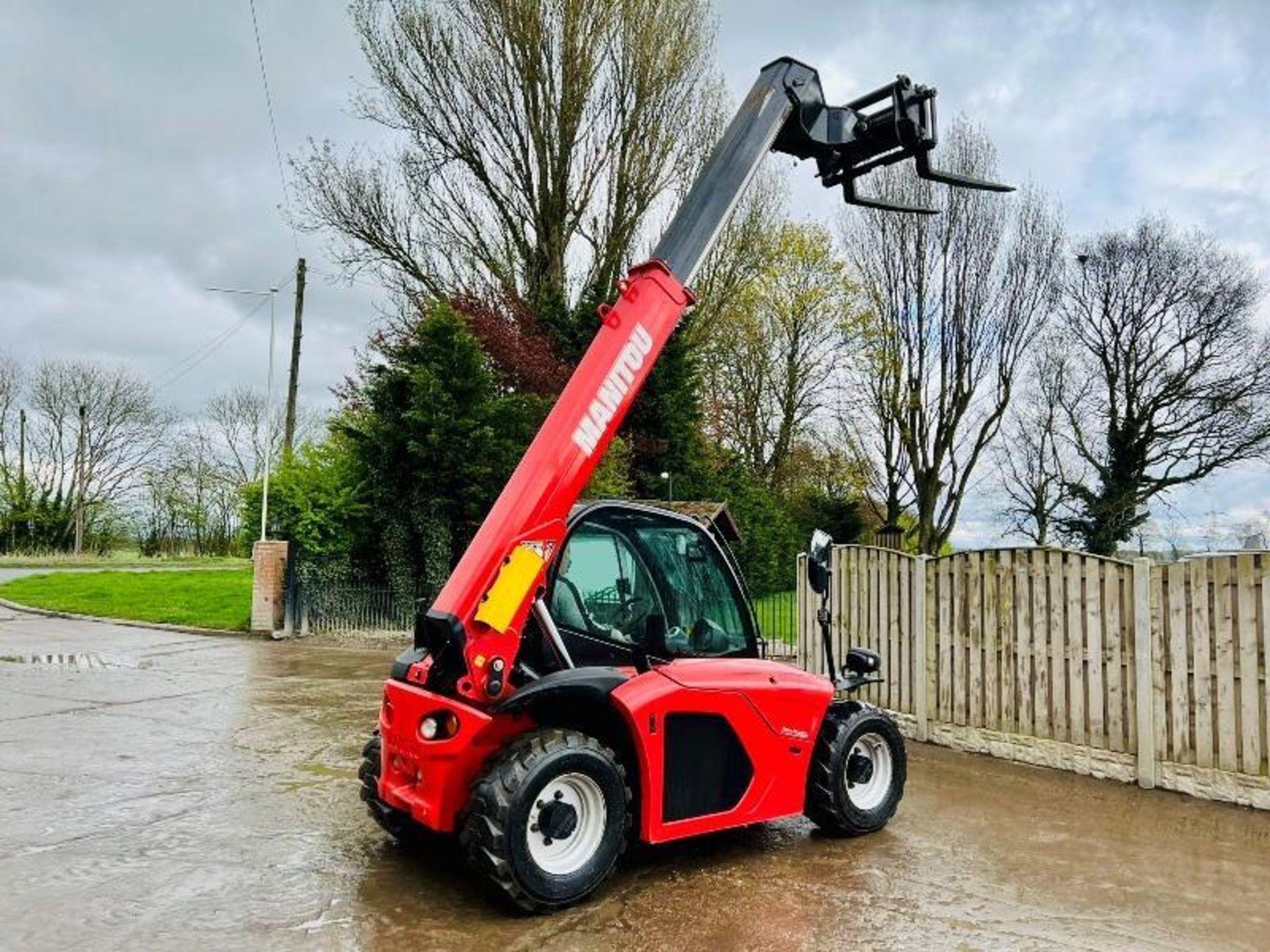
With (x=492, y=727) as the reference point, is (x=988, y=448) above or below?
above

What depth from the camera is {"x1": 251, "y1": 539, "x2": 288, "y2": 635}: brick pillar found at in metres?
16.6

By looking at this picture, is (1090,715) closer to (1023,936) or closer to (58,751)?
(1023,936)

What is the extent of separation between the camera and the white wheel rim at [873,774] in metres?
5.41

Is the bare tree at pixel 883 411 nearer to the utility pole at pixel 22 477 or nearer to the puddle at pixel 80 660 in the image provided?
the puddle at pixel 80 660

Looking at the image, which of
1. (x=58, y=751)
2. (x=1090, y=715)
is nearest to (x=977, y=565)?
(x=1090, y=715)

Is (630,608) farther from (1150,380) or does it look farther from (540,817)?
(1150,380)

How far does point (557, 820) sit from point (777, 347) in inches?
1022

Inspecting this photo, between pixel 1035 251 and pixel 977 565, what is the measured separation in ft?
56.4

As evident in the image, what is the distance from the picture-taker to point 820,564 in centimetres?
488

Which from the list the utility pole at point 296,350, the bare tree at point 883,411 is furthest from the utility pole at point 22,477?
the bare tree at point 883,411

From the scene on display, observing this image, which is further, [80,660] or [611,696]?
[80,660]

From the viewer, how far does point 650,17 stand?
21656 mm

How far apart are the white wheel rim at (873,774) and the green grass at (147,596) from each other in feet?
47.1

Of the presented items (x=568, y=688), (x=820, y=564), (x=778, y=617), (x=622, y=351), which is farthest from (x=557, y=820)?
(x=778, y=617)
